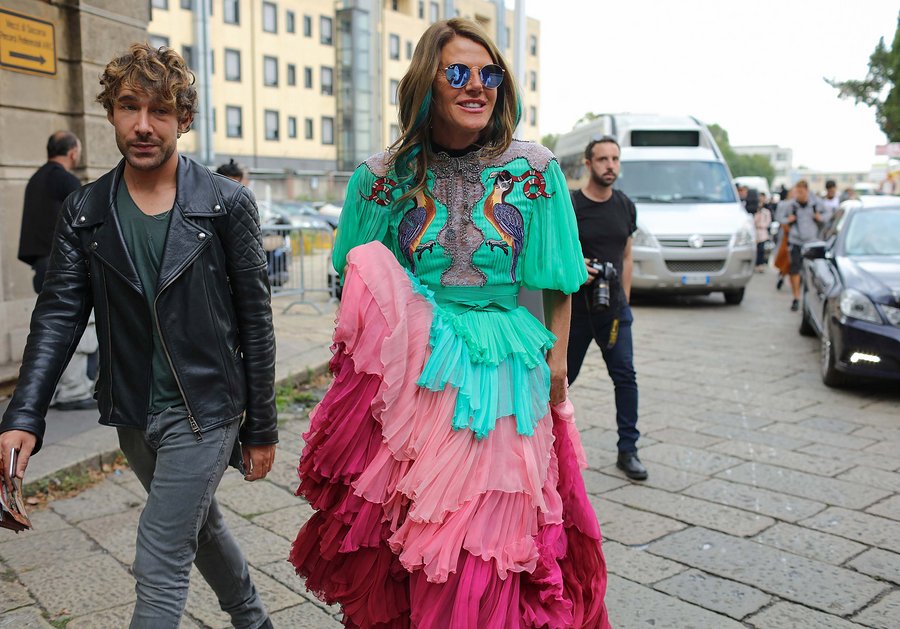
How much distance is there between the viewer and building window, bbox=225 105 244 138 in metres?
52.1

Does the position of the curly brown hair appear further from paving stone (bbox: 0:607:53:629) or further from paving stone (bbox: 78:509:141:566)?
paving stone (bbox: 78:509:141:566)

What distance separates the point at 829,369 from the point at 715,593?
15.1 feet

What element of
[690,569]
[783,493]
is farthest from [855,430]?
[690,569]

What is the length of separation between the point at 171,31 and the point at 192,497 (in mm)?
48500

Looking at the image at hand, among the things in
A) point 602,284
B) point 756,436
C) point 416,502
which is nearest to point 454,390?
point 416,502

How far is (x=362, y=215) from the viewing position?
9.50 ft

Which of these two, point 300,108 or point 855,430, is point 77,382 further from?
point 300,108

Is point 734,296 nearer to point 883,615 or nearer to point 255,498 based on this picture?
point 255,498

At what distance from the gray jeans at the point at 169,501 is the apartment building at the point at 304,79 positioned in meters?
48.1

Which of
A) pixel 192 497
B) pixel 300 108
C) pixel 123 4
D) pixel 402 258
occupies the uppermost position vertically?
pixel 300 108

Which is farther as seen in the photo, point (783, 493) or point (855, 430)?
point (855, 430)

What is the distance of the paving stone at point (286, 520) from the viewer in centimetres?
431

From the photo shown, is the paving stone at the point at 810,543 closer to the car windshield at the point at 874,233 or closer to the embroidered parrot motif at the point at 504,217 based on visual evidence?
the embroidered parrot motif at the point at 504,217

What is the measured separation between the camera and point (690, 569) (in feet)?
13.0
